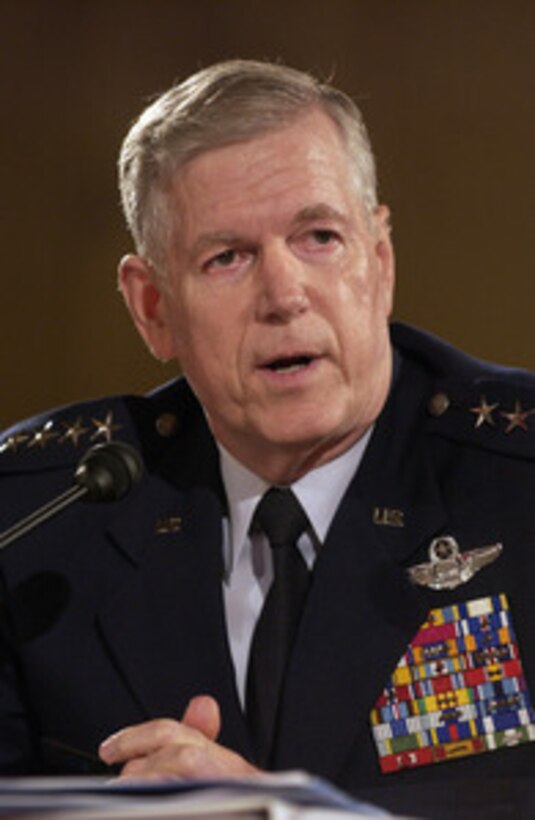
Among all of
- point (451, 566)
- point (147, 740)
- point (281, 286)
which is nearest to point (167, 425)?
point (281, 286)

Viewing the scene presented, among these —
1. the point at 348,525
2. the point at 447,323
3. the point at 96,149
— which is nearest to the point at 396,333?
the point at 348,525

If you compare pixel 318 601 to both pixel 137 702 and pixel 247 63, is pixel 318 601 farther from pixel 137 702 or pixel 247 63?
pixel 247 63

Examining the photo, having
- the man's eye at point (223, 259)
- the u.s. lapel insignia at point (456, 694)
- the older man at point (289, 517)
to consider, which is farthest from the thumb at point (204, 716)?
the man's eye at point (223, 259)

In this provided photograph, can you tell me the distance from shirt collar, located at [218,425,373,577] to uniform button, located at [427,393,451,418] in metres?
0.09

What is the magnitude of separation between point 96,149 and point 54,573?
1.30 meters

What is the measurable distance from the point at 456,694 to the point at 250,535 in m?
0.38

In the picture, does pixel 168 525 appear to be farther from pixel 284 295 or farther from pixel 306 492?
pixel 284 295

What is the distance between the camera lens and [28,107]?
3197mm

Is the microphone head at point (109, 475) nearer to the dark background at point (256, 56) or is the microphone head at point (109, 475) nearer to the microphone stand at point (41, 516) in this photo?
the microphone stand at point (41, 516)

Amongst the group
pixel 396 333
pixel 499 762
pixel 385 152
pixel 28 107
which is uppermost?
pixel 28 107

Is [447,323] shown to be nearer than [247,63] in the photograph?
No

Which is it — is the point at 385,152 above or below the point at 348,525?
above

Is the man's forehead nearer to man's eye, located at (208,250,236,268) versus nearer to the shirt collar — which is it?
man's eye, located at (208,250,236,268)

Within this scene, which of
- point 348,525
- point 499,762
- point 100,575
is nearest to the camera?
point 499,762
